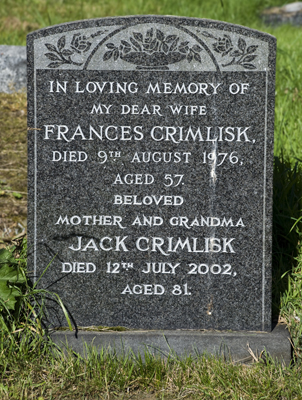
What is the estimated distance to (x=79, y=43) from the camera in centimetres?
231

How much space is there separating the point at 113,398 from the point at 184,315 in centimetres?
53

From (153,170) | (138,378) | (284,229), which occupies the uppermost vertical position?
(153,170)

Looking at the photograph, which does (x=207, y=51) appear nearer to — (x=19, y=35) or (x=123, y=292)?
(x=123, y=292)

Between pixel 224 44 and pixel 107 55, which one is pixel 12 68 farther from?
pixel 224 44

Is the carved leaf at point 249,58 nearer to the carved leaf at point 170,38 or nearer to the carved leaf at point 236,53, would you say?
the carved leaf at point 236,53

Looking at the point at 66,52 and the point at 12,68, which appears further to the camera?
the point at 12,68

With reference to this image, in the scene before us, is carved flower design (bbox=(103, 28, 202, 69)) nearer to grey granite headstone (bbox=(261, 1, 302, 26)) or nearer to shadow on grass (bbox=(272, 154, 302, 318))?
shadow on grass (bbox=(272, 154, 302, 318))

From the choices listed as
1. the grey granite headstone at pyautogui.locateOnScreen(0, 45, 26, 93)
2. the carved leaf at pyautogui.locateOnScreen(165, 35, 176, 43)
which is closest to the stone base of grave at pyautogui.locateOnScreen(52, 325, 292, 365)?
the carved leaf at pyautogui.locateOnScreen(165, 35, 176, 43)

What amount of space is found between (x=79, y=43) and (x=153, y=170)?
70cm

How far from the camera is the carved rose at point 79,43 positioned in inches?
91.0

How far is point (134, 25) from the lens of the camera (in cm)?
231

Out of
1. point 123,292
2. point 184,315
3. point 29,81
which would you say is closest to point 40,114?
point 29,81

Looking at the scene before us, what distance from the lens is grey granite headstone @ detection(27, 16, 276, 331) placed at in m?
2.31

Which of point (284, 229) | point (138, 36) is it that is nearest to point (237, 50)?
point (138, 36)
